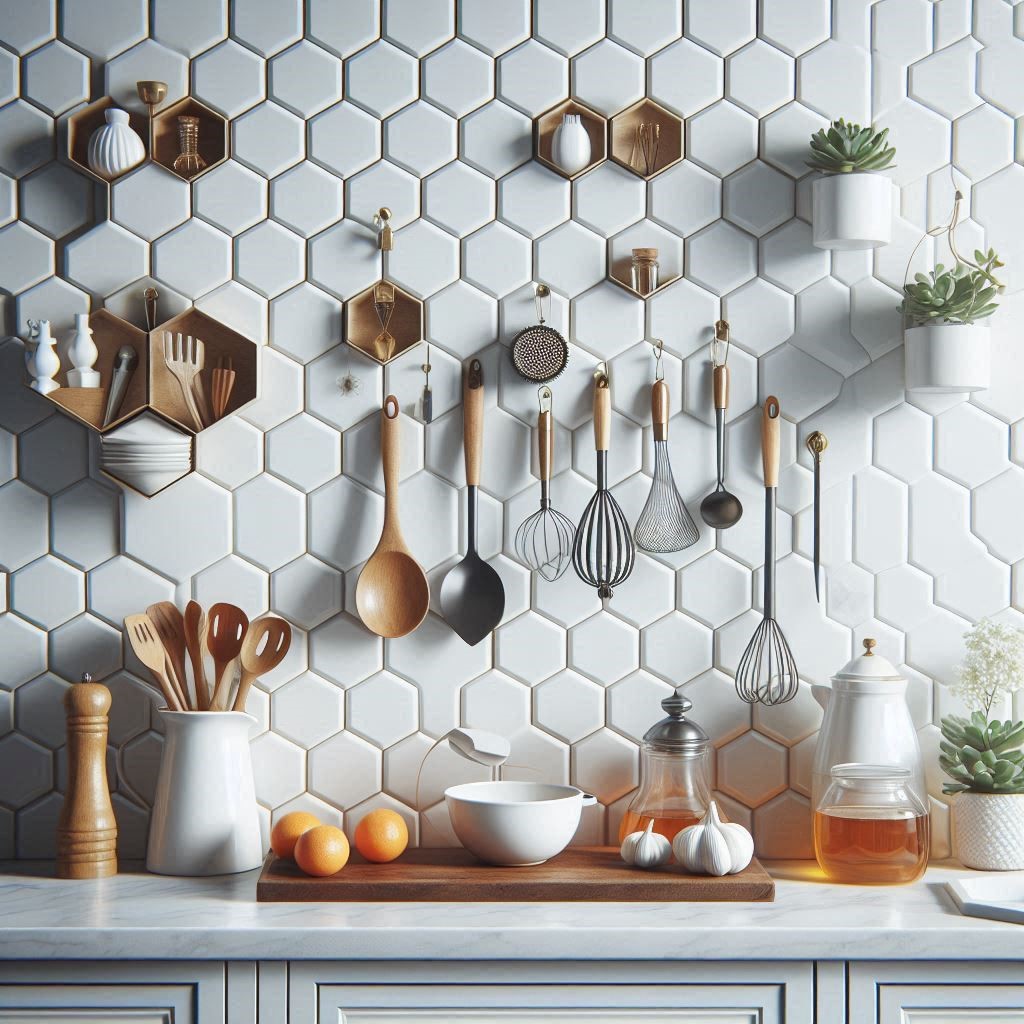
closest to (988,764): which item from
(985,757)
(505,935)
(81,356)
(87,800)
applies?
(985,757)

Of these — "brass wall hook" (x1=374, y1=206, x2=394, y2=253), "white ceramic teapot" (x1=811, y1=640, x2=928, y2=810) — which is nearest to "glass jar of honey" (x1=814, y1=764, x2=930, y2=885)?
Answer: "white ceramic teapot" (x1=811, y1=640, x2=928, y2=810)

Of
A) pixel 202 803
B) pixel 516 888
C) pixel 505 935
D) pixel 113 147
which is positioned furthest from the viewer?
pixel 113 147

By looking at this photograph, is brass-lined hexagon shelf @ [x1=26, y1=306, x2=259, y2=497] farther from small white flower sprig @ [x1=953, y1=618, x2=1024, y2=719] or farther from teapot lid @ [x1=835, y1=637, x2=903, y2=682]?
small white flower sprig @ [x1=953, y1=618, x2=1024, y2=719]

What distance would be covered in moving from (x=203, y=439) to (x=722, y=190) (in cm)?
83

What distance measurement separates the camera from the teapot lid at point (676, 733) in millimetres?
1477

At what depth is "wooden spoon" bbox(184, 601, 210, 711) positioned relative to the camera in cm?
153

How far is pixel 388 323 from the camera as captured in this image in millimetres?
1602

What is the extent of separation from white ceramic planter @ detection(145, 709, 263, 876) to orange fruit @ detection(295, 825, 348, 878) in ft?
0.42

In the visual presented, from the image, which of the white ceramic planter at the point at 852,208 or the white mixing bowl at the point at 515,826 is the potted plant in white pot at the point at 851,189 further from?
the white mixing bowl at the point at 515,826

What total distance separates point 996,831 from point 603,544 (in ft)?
2.12

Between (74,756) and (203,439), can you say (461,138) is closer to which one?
(203,439)

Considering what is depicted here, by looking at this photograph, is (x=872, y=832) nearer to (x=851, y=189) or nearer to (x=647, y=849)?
(x=647, y=849)

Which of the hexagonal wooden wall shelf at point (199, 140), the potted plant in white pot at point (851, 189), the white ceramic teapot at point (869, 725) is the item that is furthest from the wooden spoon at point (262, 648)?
the potted plant in white pot at point (851, 189)

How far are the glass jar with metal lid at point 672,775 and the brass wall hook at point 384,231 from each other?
2.44 feet
